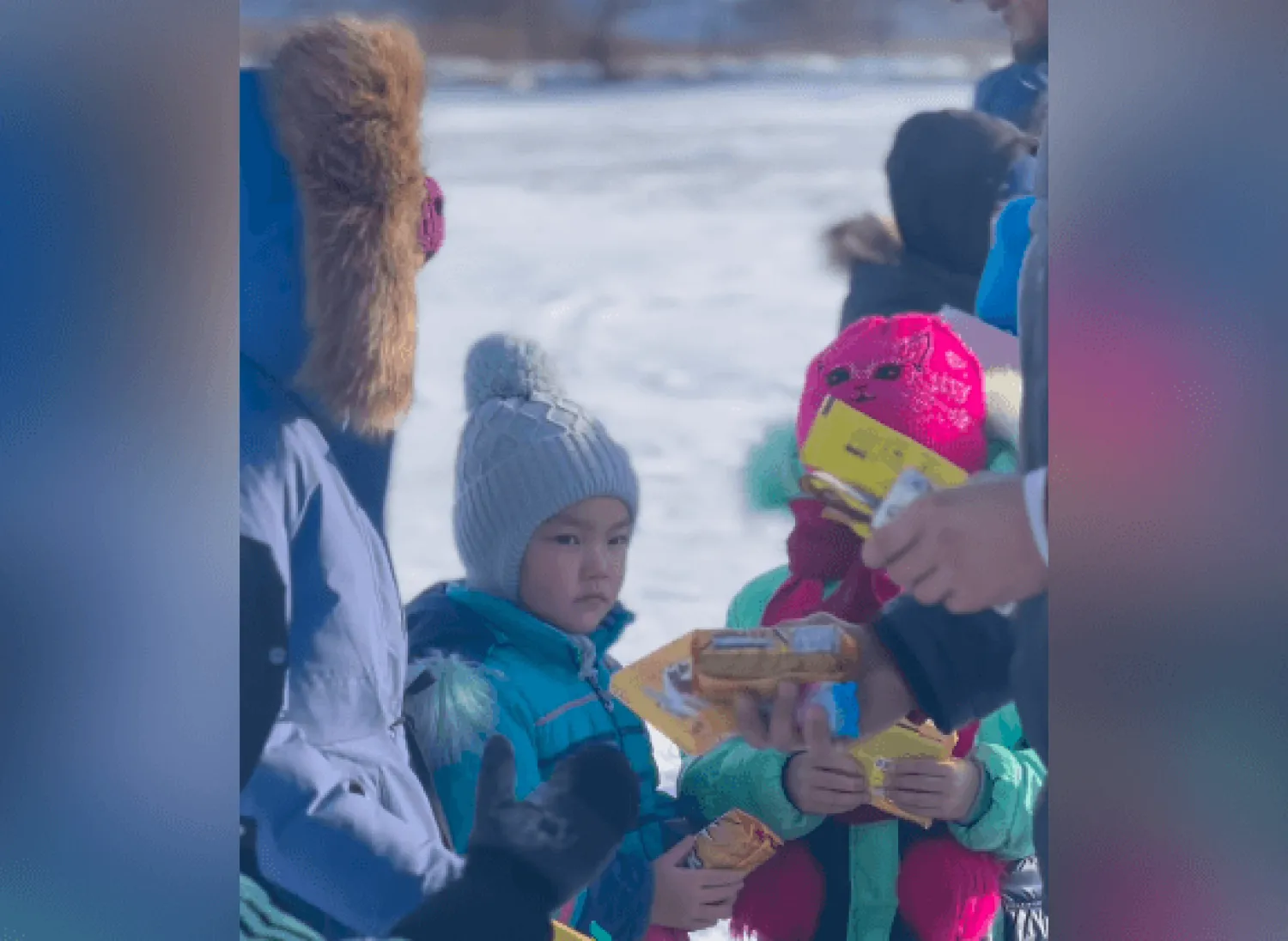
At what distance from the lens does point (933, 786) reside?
303cm

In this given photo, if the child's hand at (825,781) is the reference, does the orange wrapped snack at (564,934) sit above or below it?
below

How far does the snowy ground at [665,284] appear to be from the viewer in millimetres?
2965

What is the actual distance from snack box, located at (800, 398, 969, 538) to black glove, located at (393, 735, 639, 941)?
457 mm

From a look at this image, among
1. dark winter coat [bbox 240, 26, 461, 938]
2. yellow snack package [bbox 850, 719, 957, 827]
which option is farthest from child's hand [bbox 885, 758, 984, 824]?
dark winter coat [bbox 240, 26, 461, 938]

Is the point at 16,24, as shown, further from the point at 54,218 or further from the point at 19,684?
the point at 19,684

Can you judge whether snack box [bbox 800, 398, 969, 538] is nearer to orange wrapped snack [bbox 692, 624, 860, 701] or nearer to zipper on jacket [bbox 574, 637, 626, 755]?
orange wrapped snack [bbox 692, 624, 860, 701]

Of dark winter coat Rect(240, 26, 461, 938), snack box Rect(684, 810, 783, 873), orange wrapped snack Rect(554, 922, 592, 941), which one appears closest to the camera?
dark winter coat Rect(240, 26, 461, 938)

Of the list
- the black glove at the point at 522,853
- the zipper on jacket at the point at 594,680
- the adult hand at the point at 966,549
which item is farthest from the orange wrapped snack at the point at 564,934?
the adult hand at the point at 966,549

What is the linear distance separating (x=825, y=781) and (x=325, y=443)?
78 cm

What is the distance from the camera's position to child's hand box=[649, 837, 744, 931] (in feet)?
9.78

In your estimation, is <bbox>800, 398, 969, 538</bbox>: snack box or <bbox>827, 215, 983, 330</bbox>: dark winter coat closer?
<bbox>800, 398, 969, 538</bbox>: snack box

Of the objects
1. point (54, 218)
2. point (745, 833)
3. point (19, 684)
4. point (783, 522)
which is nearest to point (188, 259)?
point (54, 218)

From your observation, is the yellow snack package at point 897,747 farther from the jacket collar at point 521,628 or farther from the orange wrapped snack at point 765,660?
the jacket collar at point 521,628

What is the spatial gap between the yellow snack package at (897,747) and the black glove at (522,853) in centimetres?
34
